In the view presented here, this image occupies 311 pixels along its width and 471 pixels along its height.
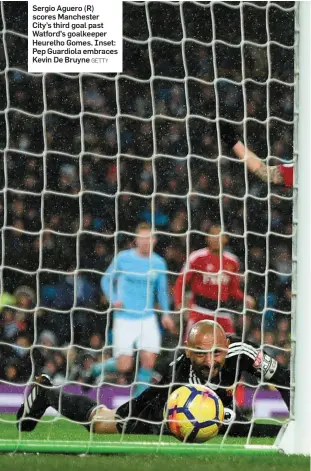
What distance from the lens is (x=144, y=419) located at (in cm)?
401

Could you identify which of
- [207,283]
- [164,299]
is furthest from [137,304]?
[207,283]


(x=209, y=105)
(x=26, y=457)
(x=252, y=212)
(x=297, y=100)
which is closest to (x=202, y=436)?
(x=26, y=457)

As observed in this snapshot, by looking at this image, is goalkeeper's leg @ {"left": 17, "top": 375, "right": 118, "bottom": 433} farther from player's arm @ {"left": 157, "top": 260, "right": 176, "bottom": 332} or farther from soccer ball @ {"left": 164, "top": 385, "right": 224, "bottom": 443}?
player's arm @ {"left": 157, "top": 260, "right": 176, "bottom": 332}

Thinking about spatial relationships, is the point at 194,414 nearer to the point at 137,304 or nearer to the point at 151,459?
the point at 151,459

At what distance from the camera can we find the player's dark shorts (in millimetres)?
4012

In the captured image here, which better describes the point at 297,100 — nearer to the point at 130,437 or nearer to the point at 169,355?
the point at 130,437

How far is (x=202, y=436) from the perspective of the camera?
11.9 feet

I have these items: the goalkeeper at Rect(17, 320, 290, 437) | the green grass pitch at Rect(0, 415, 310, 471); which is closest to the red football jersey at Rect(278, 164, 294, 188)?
the goalkeeper at Rect(17, 320, 290, 437)

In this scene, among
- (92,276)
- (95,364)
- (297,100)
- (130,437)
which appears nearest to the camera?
(297,100)

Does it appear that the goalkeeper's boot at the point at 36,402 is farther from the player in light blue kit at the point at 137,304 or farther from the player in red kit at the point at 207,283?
the player in red kit at the point at 207,283

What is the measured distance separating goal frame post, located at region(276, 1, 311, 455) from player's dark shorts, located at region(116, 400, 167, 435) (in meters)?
0.61

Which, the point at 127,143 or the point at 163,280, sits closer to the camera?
the point at 163,280

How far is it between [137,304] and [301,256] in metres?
1.99

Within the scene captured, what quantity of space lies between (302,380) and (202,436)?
0.42 m
